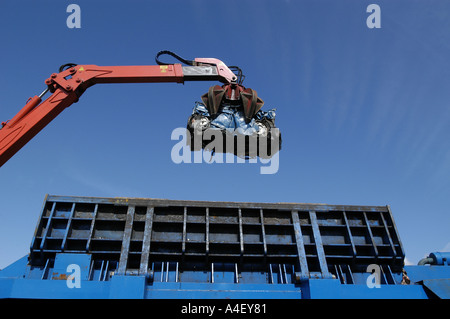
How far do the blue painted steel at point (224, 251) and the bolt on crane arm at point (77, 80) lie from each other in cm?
180

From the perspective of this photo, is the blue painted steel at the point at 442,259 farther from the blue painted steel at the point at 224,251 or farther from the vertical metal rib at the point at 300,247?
the vertical metal rib at the point at 300,247

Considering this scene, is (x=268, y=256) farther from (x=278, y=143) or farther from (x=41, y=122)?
(x=41, y=122)

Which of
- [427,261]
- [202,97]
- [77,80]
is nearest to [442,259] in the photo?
[427,261]

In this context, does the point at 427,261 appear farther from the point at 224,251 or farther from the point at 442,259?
the point at 224,251

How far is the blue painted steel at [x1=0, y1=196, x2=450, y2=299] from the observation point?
291 inches

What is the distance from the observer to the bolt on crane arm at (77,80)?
24.4ft

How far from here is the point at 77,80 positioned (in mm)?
8266

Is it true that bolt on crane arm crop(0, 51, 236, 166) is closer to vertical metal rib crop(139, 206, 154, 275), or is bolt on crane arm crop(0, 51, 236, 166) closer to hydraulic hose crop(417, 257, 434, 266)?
vertical metal rib crop(139, 206, 154, 275)

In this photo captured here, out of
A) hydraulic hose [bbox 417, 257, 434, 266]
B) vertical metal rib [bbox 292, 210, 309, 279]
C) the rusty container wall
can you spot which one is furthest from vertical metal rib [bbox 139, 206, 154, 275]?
Answer: hydraulic hose [bbox 417, 257, 434, 266]

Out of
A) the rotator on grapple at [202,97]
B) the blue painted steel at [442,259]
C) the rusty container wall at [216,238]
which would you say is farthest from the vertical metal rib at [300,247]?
the blue painted steel at [442,259]

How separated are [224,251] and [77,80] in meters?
5.21

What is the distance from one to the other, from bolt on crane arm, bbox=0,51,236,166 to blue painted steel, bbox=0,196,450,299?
1.80m

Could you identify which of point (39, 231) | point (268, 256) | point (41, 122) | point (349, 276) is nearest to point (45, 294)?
point (39, 231)
